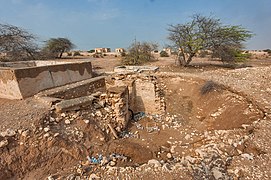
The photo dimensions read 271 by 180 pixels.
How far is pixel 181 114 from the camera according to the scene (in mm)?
6348

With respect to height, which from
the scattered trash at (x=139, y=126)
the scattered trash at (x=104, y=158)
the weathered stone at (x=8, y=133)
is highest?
the weathered stone at (x=8, y=133)

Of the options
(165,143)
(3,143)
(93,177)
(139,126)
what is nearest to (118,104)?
(139,126)

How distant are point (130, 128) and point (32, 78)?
11.5 feet

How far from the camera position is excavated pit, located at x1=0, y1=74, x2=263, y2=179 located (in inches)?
129

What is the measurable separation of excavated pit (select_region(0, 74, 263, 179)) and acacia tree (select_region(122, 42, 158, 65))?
28.7 feet

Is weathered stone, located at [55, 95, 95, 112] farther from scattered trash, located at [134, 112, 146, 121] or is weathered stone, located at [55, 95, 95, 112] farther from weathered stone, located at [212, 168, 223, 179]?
weathered stone, located at [212, 168, 223, 179]

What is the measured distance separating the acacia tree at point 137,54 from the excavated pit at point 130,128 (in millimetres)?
8761

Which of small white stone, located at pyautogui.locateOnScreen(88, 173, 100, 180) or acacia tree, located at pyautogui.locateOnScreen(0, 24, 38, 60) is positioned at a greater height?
acacia tree, located at pyautogui.locateOnScreen(0, 24, 38, 60)

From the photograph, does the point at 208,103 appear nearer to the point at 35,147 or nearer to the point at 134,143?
the point at 134,143

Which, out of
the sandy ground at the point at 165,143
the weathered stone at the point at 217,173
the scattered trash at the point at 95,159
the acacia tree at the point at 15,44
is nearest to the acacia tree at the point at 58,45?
the acacia tree at the point at 15,44

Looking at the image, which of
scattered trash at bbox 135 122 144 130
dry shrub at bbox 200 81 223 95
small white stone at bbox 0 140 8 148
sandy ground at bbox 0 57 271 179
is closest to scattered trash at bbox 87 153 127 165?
sandy ground at bbox 0 57 271 179

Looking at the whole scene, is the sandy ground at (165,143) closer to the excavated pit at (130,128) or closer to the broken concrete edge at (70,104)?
the excavated pit at (130,128)

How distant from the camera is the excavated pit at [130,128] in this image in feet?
10.7

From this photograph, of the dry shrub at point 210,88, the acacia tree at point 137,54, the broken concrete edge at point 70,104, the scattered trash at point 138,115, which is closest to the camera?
the broken concrete edge at point 70,104
